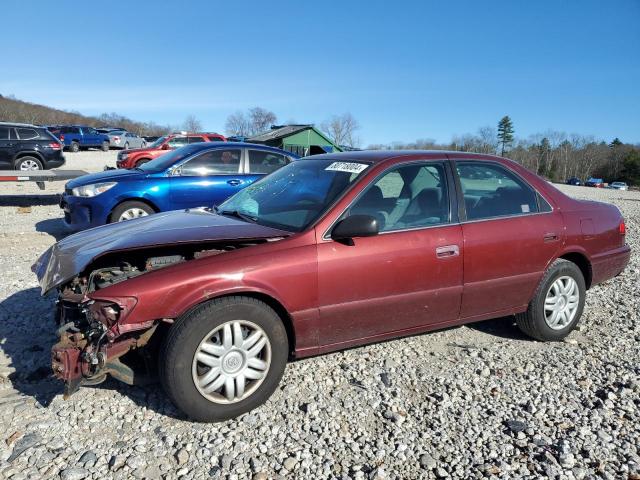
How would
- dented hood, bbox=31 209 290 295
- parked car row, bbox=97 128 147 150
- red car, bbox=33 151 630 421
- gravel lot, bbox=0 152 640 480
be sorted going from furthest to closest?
parked car row, bbox=97 128 147 150
dented hood, bbox=31 209 290 295
red car, bbox=33 151 630 421
gravel lot, bbox=0 152 640 480

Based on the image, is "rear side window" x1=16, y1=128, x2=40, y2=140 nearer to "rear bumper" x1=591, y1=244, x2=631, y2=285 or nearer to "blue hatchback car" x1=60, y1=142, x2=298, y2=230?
"blue hatchback car" x1=60, y1=142, x2=298, y2=230

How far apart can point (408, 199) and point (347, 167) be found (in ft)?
1.73

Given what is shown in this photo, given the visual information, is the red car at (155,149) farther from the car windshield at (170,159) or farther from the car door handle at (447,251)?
the car door handle at (447,251)

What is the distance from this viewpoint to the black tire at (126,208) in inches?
288

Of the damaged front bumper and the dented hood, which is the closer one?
the damaged front bumper

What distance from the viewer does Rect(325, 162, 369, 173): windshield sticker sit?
3.63m

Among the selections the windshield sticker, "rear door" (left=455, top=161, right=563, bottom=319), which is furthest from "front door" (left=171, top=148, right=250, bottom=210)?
"rear door" (left=455, top=161, right=563, bottom=319)

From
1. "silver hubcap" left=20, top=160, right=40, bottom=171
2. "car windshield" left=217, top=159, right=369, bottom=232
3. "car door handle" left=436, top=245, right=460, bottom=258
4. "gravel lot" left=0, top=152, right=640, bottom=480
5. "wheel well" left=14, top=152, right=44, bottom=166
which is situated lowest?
"gravel lot" left=0, top=152, right=640, bottom=480

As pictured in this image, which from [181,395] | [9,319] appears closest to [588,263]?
[181,395]

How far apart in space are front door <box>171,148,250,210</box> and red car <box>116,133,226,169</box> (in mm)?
4690

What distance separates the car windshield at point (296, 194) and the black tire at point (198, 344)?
668 mm

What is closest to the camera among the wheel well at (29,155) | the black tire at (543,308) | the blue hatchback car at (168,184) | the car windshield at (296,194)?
the car windshield at (296,194)

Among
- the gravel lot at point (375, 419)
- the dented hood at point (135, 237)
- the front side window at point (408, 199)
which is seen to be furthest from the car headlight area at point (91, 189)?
the front side window at point (408, 199)

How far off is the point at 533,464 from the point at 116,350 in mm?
2340
